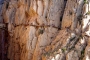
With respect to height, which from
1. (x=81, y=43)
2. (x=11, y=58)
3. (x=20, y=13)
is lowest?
(x=11, y=58)

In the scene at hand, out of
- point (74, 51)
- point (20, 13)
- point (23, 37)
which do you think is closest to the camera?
point (74, 51)

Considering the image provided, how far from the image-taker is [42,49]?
925 inches

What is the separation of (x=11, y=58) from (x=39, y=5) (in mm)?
9876

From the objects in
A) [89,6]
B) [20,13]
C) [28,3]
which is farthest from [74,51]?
[20,13]

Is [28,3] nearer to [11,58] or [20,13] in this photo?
[20,13]

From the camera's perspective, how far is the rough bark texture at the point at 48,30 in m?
19.8

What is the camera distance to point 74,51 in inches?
758

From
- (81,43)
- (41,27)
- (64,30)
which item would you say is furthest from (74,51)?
(41,27)

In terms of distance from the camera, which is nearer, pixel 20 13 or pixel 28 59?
pixel 28 59

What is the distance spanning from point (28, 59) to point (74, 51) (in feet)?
24.8

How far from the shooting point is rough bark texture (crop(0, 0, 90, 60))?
65.1 feet

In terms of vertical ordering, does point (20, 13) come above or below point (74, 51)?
above

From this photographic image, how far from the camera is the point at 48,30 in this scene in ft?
79.3

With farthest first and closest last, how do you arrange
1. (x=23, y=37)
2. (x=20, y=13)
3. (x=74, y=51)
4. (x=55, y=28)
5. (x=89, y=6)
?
(x=20, y=13), (x=23, y=37), (x=55, y=28), (x=89, y=6), (x=74, y=51)
